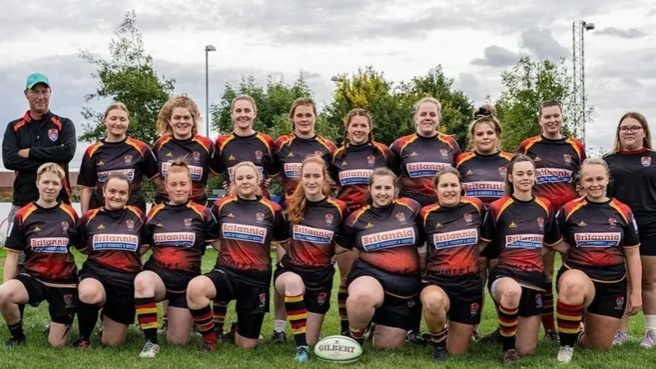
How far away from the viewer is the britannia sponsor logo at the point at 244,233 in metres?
5.31

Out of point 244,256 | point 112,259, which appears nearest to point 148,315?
point 112,259

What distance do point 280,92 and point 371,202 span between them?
23.8m

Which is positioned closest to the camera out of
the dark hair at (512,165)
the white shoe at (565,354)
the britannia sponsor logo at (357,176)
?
the white shoe at (565,354)

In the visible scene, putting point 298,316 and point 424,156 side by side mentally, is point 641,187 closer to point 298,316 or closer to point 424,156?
point 424,156

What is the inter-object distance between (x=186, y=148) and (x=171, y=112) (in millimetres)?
344

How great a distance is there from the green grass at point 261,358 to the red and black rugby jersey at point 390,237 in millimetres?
651

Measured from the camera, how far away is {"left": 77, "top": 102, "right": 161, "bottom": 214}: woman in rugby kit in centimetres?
589

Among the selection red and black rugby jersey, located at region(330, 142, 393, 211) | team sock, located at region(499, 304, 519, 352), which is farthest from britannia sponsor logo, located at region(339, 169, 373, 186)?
team sock, located at region(499, 304, 519, 352)

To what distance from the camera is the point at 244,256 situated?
5316mm

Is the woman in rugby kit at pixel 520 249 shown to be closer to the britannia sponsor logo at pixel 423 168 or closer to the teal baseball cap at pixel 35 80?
the britannia sponsor logo at pixel 423 168

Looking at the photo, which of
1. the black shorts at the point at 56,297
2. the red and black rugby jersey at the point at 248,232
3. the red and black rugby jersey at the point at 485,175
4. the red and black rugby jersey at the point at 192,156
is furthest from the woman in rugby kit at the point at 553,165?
the black shorts at the point at 56,297

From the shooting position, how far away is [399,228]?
5176 millimetres

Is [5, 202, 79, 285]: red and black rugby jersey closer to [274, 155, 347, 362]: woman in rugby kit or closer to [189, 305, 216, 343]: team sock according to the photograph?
[189, 305, 216, 343]: team sock

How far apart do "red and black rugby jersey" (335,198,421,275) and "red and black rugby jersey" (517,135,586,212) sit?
1143 millimetres
